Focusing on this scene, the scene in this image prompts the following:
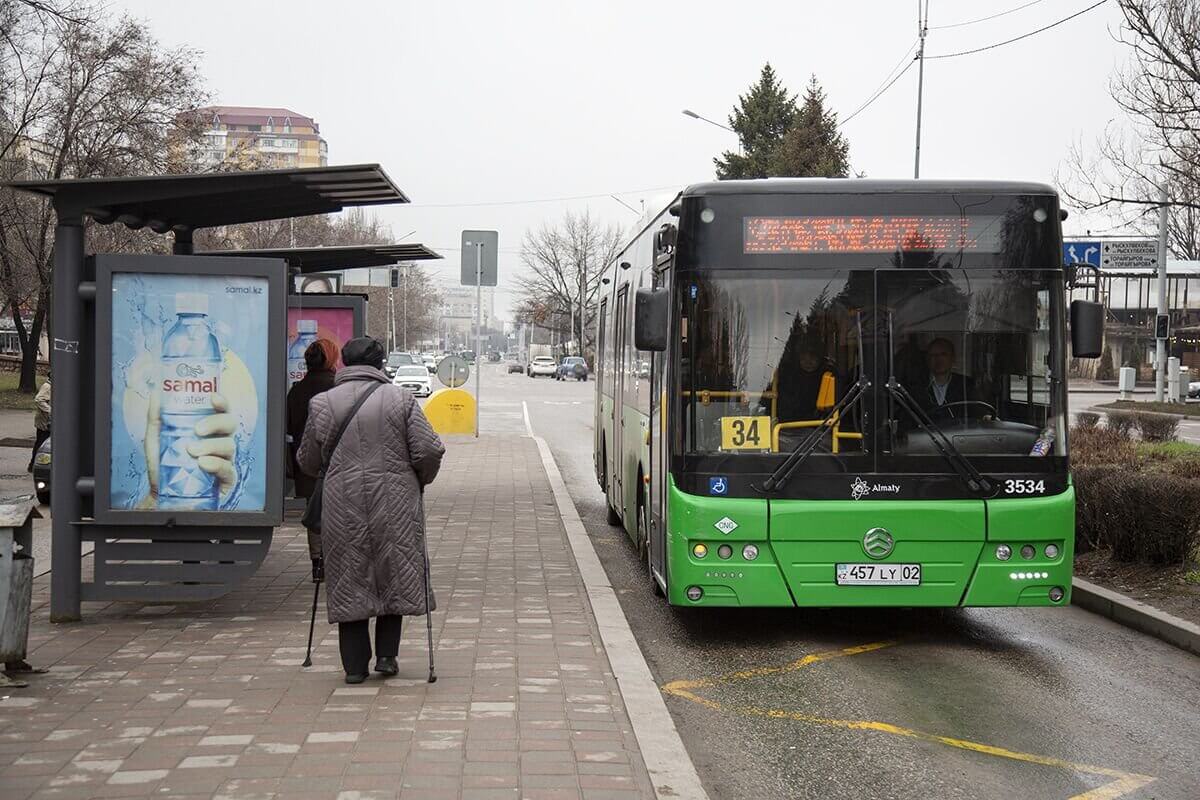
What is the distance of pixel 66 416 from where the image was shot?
816 centimetres

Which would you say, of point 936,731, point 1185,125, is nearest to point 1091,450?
point 1185,125

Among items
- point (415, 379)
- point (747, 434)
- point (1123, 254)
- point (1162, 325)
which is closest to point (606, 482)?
point (747, 434)

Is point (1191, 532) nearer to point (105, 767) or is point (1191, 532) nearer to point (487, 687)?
point (487, 687)

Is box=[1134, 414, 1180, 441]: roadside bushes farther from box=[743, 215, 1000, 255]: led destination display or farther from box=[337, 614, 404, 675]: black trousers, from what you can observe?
box=[337, 614, 404, 675]: black trousers

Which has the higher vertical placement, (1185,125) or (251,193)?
(1185,125)

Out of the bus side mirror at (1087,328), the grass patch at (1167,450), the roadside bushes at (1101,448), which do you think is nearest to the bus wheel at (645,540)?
the bus side mirror at (1087,328)

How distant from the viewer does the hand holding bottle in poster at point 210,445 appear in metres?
8.43

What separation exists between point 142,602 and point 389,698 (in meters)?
3.16

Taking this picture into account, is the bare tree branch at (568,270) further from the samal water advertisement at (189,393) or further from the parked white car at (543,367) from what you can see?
the samal water advertisement at (189,393)

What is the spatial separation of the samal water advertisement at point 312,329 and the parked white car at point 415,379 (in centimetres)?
3417

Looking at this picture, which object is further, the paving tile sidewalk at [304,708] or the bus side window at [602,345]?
the bus side window at [602,345]

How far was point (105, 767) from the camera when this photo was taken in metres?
5.16

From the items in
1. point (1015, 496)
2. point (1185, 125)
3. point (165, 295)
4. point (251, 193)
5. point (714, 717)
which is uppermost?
point (1185, 125)

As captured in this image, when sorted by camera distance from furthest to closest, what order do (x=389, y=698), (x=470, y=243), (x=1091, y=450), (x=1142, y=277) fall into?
(x=1142, y=277)
(x=470, y=243)
(x=1091, y=450)
(x=389, y=698)
